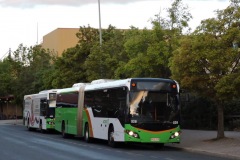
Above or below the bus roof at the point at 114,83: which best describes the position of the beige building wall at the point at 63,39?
above

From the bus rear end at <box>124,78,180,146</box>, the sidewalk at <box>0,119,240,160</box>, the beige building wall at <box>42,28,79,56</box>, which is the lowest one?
the sidewalk at <box>0,119,240,160</box>

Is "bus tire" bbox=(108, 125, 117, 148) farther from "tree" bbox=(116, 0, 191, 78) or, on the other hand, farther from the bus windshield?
"tree" bbox=(116, 0, 191, 78)

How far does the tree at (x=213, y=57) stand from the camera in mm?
23969

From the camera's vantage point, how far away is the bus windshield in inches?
931

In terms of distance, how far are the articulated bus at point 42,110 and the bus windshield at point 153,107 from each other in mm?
17246

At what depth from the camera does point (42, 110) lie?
42000mm

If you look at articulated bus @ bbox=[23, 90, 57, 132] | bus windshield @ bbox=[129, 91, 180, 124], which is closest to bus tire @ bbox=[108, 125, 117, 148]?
bus windshield @ bbox=[129, 91, 180, 124]

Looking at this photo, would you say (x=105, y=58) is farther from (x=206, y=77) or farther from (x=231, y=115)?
(x=206, y=77)

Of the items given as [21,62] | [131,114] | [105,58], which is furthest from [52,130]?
[21,62]

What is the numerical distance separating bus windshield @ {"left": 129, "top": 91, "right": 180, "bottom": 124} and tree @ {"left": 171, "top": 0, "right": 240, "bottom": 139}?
5.06 feet

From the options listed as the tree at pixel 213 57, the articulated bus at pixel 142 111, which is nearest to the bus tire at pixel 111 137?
the articulated bus at pixel 142 111

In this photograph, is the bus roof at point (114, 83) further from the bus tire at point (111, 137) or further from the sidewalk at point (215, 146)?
the sidewalk at point (215, 146)

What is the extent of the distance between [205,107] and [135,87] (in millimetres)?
14591

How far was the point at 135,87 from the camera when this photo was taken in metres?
23.9
